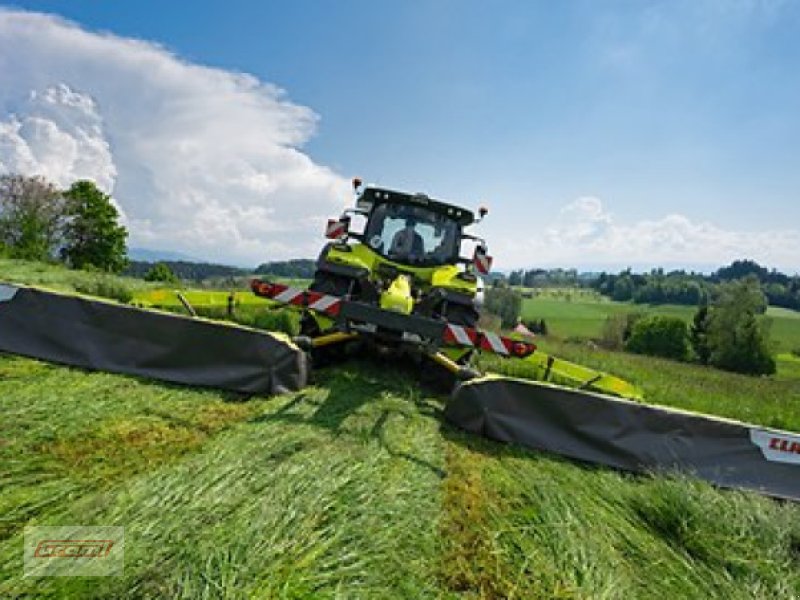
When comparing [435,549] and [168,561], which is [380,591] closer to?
[435,549]

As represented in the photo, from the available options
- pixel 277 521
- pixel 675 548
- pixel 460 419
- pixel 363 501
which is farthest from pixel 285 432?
pixel 675 548

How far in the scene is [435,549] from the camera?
2.17 meters

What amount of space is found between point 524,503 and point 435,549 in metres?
0.83

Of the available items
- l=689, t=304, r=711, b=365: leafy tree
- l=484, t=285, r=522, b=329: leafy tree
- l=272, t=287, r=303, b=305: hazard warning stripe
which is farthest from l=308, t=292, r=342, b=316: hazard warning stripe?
l=484, t=285, r=522, b=329: leafy tree

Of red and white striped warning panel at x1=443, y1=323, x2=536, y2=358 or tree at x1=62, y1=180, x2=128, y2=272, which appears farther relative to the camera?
tree at x1=62, y1=180, x2=128, y2=272

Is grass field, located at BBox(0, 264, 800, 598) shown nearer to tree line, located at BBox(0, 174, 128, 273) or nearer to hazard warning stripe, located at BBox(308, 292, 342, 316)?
hazard warning stripe, located at BBox(308, 292, 342, 316)

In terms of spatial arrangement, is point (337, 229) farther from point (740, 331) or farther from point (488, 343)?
point (740, 331)

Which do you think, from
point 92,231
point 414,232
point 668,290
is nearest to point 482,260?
point 414,232

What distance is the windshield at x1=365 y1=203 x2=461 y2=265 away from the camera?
6598mm

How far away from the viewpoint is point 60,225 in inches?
1337

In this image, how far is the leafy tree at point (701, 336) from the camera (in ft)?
133

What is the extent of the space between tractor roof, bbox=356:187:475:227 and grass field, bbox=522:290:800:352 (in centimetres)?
4133

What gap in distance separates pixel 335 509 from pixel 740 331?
42981mm

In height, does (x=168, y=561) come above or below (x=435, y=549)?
above
